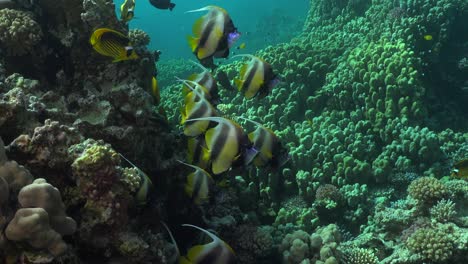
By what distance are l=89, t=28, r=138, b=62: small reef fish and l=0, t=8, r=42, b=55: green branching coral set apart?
3.24 ft

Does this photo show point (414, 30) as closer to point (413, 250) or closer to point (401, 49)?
Result: point (401, 49)

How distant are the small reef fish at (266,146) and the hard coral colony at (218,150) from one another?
13mm

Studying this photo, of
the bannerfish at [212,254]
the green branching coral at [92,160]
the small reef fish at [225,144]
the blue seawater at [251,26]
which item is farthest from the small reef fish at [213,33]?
the blue seawater at [251,26]

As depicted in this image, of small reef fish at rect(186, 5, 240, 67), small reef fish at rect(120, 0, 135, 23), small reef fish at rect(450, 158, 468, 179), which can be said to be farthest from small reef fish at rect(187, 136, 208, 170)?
small reef fish at rect(450, 158, 468, 179)

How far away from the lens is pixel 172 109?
763cm

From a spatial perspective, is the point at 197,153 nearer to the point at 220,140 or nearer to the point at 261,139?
the point at 261,139

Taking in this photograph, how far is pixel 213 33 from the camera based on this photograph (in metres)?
3.43

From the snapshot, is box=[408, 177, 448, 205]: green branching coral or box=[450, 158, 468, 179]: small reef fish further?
box=[408, 177, 448, 205]: green branching coral

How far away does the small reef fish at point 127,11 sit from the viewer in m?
5.10

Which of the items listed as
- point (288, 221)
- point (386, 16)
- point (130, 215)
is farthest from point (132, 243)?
point (386, 16)

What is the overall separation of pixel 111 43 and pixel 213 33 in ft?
3.14

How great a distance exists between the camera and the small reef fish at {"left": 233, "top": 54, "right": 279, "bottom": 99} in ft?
12.3

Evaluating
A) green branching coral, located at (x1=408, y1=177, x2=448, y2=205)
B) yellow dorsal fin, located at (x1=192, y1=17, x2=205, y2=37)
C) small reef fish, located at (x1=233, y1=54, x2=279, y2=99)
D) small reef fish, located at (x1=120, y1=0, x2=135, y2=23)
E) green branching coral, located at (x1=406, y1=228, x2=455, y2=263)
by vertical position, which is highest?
small reef fish, located at (x1=120, y1=0, x2=135, y2=23)

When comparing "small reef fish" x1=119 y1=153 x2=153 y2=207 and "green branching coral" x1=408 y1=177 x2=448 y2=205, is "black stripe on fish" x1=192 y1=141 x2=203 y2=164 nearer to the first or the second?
"small reef fish" x1=119 y1=153 x2=153 y2=207
